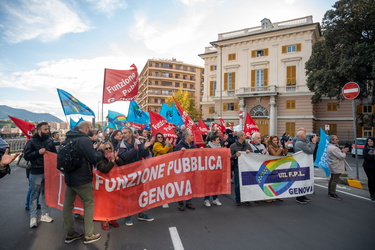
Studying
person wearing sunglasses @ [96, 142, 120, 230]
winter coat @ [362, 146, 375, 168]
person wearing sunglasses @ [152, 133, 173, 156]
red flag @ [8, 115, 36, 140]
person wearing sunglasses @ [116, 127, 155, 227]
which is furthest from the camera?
winter coat @ [362, 146, 375, 168]

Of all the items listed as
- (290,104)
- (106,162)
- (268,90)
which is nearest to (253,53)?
(268,90)

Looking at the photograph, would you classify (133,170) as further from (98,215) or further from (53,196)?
(53,196)

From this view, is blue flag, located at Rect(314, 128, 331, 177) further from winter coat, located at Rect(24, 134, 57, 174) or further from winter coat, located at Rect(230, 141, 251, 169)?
winter coat, located at Rect(24, 134, 57, 174)

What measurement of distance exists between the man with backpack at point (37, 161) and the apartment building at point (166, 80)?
59902 mm

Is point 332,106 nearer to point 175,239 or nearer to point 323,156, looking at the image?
point 323,156

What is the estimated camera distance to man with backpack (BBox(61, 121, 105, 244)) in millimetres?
3457

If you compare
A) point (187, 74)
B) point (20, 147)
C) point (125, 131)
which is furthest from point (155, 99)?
point (125, 131)

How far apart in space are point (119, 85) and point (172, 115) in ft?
12.2

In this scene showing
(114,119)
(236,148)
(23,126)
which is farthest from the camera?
(114,119)

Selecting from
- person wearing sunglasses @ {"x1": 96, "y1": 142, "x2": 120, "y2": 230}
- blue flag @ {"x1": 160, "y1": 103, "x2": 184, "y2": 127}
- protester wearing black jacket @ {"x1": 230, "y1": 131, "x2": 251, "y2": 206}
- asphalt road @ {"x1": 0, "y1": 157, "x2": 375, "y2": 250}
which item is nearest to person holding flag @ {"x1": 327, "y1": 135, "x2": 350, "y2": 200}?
asphalt road @ {"x1": 0, "y1": 157, "x2": 375, "y2": 250}

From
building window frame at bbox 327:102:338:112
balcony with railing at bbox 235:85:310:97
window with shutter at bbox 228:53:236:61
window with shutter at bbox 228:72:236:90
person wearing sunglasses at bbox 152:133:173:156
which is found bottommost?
person wearing sunglasses at bbox 152:133:173:156

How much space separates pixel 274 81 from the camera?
2988cm

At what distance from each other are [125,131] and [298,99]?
28.4 m

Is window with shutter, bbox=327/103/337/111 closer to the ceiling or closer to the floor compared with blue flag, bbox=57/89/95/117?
closer to the ceiling
